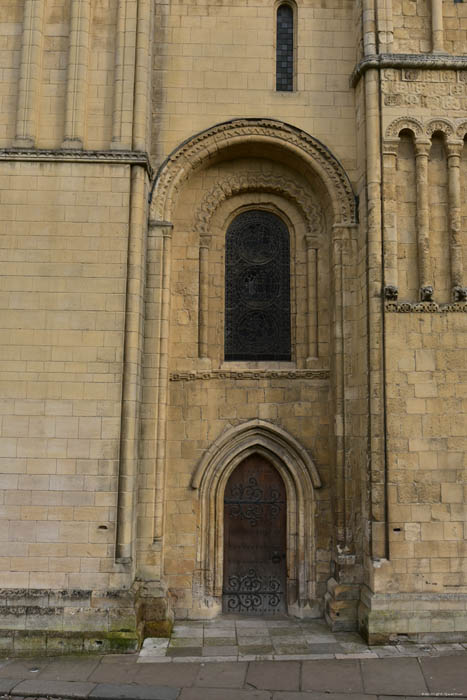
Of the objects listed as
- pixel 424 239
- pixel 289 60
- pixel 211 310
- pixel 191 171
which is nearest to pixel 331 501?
pixel 211 310

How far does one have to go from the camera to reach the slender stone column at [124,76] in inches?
390

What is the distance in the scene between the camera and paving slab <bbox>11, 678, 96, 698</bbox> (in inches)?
293

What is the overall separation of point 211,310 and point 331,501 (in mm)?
3850

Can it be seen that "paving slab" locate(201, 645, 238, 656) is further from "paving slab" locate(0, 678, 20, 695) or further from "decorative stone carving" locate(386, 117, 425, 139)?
"decorative stone carving" locate(386, 117, 425, 139)

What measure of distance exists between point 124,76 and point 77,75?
2.45 feet

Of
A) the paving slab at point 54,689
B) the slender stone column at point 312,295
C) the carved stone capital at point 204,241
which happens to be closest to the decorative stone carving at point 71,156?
the carved stone capital at point 204,241

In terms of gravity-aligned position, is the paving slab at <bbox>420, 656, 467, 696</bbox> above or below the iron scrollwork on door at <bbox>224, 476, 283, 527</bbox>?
below

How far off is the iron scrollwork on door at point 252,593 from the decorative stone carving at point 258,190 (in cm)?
599

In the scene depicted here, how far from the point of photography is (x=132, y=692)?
7484mm

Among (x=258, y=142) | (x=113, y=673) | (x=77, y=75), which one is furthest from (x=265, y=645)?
(x=77, y=75)

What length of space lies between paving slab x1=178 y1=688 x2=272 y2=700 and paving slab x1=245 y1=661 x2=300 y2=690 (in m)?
0.18

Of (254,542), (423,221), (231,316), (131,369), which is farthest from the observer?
(231,316)

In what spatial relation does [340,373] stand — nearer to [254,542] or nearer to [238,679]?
[254,542]

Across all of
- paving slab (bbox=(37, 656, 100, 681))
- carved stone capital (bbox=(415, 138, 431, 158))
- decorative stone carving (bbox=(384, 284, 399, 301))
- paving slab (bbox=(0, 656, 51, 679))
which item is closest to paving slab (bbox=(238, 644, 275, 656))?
paving slab (bbox=(37, 656, 100, 681))
